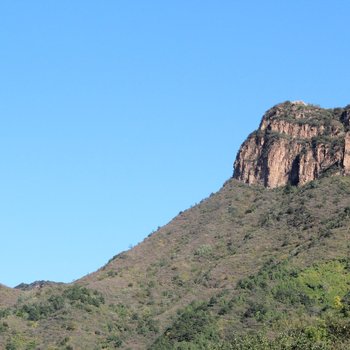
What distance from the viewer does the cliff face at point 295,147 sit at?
157625 mm

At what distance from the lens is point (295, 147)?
16338 cm

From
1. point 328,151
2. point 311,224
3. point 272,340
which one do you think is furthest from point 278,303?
point 328,151

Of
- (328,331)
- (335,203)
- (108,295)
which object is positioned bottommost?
(328,331)

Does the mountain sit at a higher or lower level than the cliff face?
lower

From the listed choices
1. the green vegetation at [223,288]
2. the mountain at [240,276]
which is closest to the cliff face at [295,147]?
the mountain at [240,276]

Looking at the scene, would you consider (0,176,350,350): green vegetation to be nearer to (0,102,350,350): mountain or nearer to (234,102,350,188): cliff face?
(0,102,350,350): mountain

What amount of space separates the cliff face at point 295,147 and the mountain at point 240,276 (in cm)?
19

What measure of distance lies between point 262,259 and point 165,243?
27.1 m

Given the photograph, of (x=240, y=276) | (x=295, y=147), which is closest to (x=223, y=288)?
(x=240, y=276)

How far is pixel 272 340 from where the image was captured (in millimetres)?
102188

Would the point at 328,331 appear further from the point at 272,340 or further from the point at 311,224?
the point at 311,224

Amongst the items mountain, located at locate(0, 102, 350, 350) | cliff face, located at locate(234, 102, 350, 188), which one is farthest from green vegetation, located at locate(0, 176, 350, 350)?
cliff face, located at locate(234, 102, 350, 188)

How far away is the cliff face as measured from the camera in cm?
15762

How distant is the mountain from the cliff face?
194 mm
